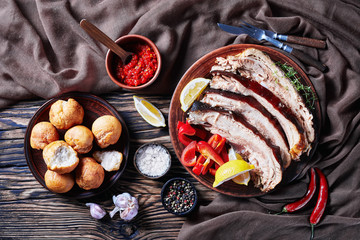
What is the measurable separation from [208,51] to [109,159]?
6.08 ft

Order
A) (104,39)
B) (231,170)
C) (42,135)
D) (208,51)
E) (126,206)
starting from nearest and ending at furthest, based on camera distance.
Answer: (231,170), (104,39), (42,135), (126,206), (208,51)

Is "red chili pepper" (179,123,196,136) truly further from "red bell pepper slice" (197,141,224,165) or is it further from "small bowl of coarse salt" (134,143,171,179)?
"small bowl of coarse salt" (134,143,171,179)

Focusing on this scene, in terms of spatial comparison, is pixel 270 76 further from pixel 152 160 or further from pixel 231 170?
pixel 152 160

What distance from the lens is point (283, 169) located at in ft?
13.2

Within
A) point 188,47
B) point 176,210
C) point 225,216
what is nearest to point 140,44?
point 188,47

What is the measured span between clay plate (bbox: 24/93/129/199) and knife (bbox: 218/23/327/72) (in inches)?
70.9

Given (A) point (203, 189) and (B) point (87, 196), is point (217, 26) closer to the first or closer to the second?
(A) point (203, 189)

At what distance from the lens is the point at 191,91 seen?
3986mm

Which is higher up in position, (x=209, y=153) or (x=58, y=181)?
(x=209, y=153)

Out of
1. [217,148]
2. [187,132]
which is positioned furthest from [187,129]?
[217,148]

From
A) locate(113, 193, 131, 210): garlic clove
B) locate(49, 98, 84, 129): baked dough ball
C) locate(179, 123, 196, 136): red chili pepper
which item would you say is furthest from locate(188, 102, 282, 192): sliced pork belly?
locate(49, 98, 84, 129): baked dough ball

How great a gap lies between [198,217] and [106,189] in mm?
1215

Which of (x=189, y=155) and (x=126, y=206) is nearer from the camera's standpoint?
(x=189, y=155)

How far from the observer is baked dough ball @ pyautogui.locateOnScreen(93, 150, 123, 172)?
4074mm
